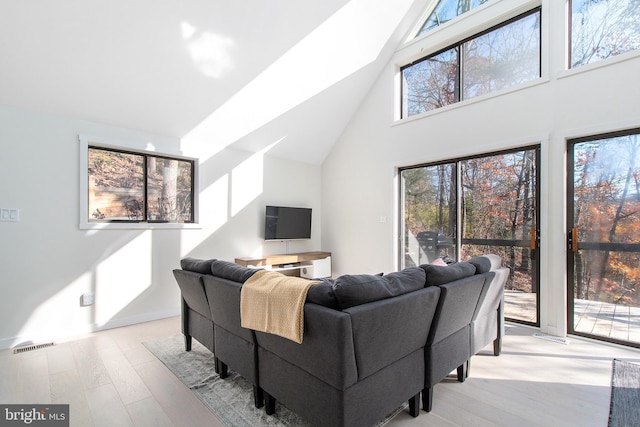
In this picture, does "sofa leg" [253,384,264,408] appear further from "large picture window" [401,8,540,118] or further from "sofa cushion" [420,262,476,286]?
"large picture window" [401,8,540,118]

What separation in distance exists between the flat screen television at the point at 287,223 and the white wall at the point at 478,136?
1.69ft

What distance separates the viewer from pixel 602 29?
122 inches

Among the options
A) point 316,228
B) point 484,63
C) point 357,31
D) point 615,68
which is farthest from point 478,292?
point 316,228

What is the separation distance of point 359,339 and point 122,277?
329 cm

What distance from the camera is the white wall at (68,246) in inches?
116

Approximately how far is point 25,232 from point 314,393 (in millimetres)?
3281

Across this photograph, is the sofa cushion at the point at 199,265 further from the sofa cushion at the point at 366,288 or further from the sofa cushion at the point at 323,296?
the sofa cushion at the point at 366,288

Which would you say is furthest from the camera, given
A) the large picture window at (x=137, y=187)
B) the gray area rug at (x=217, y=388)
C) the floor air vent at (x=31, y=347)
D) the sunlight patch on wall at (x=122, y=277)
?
the large picture window at (x=137, y=187)

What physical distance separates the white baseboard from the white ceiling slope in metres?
2.24

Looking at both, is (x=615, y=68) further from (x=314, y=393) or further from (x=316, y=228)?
(x=316, y=228)

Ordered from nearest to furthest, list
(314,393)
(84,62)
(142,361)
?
(314,393) → (142,361) → (84,62)

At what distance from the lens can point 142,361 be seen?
2613 mm

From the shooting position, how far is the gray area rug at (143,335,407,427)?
1.82 metres

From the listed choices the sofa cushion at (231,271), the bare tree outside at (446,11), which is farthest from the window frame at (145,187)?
the bare tree outside at (446,11)
